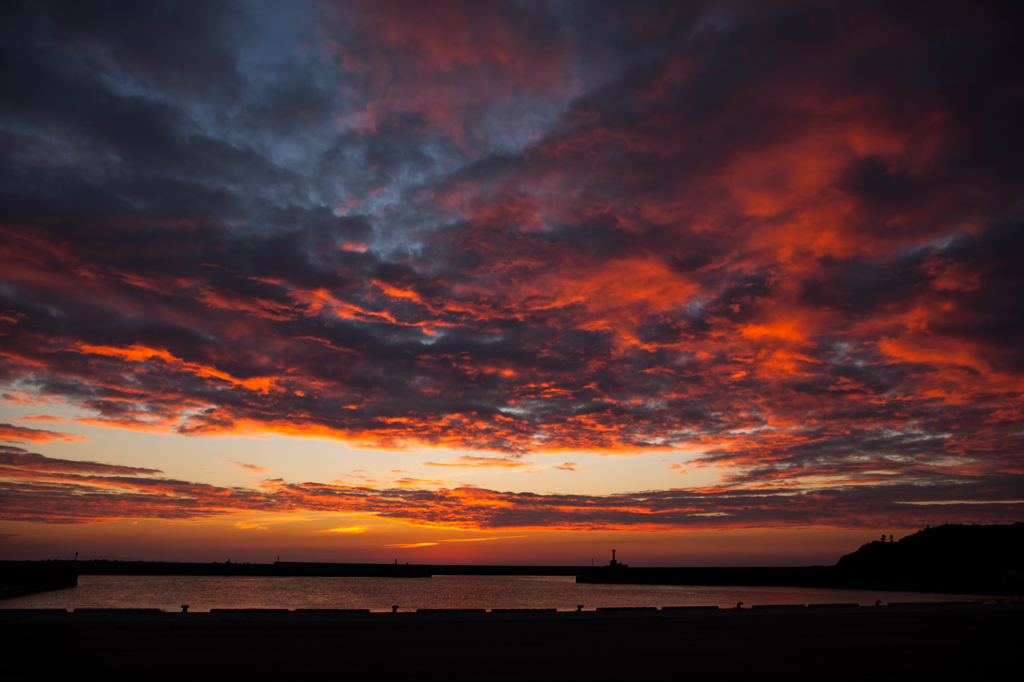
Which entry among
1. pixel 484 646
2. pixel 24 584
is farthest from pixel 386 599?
pixel 484 646

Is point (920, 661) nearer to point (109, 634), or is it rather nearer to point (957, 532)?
point (109, 634)

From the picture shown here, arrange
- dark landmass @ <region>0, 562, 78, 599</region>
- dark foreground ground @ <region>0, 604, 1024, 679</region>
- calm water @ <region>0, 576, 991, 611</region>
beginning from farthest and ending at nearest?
calm water @ <region>0, 576, 991, 611</region>, dark landmass @ <region>0, 562, 78, 599</region>, dark foreground ground @ <region>0, 604, 1024, 679</region>

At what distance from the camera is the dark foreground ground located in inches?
459

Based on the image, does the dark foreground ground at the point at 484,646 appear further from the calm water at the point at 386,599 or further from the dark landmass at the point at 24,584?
the dark landmass at the point at 24,584

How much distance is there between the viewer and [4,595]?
227 ft

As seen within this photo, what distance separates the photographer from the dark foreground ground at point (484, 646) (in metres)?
11.7

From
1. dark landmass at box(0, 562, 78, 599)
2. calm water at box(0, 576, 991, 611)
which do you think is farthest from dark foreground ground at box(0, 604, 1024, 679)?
dark landmass at box(0, 562, 78, 599)

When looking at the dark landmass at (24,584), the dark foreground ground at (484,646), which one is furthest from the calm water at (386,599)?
the dark foreground ground at (484,646)

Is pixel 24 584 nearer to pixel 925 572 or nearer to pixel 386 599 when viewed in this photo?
pixel 386 599

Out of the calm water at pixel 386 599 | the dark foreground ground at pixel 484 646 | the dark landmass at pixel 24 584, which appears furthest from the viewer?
the calm water at pixel 386 599

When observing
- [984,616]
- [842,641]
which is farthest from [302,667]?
[984,616]

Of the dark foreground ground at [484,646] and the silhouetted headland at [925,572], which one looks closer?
the dark foreground ground at [484,646]

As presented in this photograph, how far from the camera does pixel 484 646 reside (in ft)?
47.1

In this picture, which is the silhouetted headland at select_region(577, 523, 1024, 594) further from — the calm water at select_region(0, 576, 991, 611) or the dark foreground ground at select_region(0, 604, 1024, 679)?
the dark foreground ground at select_region(0, 604, 1024, 679)
